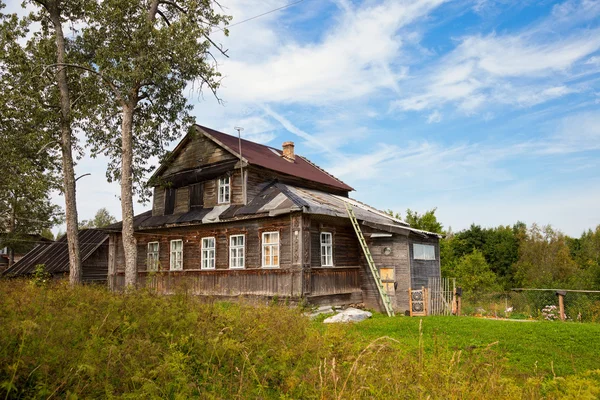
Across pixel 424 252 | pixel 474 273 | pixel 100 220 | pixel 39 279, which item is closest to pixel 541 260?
pixel 474 273

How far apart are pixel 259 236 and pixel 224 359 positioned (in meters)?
11.1

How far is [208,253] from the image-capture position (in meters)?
18.7

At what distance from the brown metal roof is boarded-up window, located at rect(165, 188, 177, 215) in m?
Answer: 3.66

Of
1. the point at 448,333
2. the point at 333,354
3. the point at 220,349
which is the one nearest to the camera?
the point at 220,349

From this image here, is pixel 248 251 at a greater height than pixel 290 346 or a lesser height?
greater

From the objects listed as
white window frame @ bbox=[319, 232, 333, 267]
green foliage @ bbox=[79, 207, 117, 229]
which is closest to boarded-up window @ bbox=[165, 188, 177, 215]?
white window frame @ bbox=[319, 232, 333, 267]

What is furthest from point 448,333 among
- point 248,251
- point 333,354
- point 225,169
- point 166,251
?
point 166,251

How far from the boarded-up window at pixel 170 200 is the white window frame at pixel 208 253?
3637 mm

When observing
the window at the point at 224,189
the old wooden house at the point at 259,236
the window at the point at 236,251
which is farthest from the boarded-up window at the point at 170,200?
the window at the point at 236,251

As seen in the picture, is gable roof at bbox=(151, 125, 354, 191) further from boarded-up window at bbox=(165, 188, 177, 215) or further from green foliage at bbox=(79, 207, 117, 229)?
green foliage at bbox=(79, 207, 117, 229)

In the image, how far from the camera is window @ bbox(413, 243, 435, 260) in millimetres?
17422

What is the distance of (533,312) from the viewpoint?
17.2 meters

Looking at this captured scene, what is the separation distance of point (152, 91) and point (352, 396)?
17619mm

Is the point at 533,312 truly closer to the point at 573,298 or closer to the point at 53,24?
the point at 573,298
